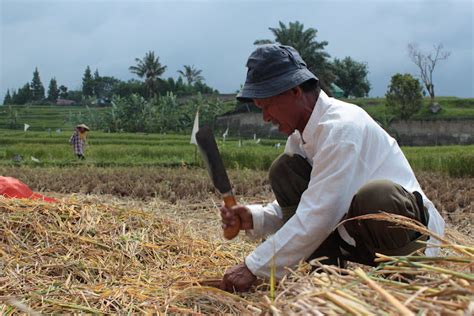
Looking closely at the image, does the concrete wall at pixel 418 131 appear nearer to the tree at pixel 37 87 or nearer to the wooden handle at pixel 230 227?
the wooden handle at pixel 230 227

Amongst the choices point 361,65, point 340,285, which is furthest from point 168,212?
point 361,65

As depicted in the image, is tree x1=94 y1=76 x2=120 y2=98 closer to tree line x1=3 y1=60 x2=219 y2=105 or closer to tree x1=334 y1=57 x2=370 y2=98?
tree line x1=3 y1=60 x2=219 y2=105

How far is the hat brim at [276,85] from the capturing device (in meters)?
1.74

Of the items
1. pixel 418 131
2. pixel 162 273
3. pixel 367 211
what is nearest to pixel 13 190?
pixel 162 273

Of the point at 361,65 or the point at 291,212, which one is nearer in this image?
the point at 291,212

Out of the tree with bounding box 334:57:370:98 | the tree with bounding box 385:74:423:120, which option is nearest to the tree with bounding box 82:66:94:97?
the tree with bounding box 334:57:370:98

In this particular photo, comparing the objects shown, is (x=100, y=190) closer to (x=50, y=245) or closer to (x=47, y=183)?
(x=47, y=183)

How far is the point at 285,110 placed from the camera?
70.9 inches

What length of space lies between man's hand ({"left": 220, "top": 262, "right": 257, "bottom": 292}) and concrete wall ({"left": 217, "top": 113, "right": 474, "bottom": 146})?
78.0ft

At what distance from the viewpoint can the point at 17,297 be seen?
1.77 metres

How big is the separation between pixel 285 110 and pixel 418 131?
26.0 metres

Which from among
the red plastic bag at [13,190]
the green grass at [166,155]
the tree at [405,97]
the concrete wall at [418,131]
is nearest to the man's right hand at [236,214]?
the red plastic bag at [13,190]

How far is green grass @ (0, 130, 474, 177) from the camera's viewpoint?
7423 mm

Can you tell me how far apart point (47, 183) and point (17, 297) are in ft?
13.1
